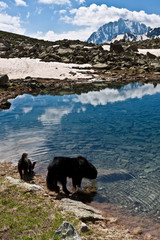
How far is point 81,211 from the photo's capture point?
25.1 feet

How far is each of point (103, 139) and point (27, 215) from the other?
33.1 feet

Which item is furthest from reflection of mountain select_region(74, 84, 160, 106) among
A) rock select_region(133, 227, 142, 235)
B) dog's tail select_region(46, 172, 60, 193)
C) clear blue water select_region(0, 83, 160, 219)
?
rock select_region(133, 227, 142, 235)

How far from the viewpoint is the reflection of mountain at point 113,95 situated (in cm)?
3306

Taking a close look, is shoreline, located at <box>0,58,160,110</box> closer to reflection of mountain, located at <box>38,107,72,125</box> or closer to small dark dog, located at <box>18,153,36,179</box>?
reflection of mountain, located at <box>38,107,72,125</box>

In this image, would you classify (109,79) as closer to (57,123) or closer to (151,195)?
(57,123)

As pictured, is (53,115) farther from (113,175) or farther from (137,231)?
(137,231)

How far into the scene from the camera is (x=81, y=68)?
59625 millimetres

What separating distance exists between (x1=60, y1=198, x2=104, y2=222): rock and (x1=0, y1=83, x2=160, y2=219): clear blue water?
1.45m

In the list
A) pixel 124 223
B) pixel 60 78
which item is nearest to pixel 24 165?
pixel 124 223

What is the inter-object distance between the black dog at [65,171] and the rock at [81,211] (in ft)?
2.99

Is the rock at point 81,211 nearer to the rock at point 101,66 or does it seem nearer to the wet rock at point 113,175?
the wet rock at point 113,175

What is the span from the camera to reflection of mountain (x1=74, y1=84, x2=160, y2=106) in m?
33.1

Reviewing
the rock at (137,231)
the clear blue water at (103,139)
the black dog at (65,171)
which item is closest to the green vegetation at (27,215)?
the black dog at (65,171)

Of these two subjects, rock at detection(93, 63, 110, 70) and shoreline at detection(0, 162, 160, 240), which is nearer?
shoreline at detection(0, 162, 160, 240)
